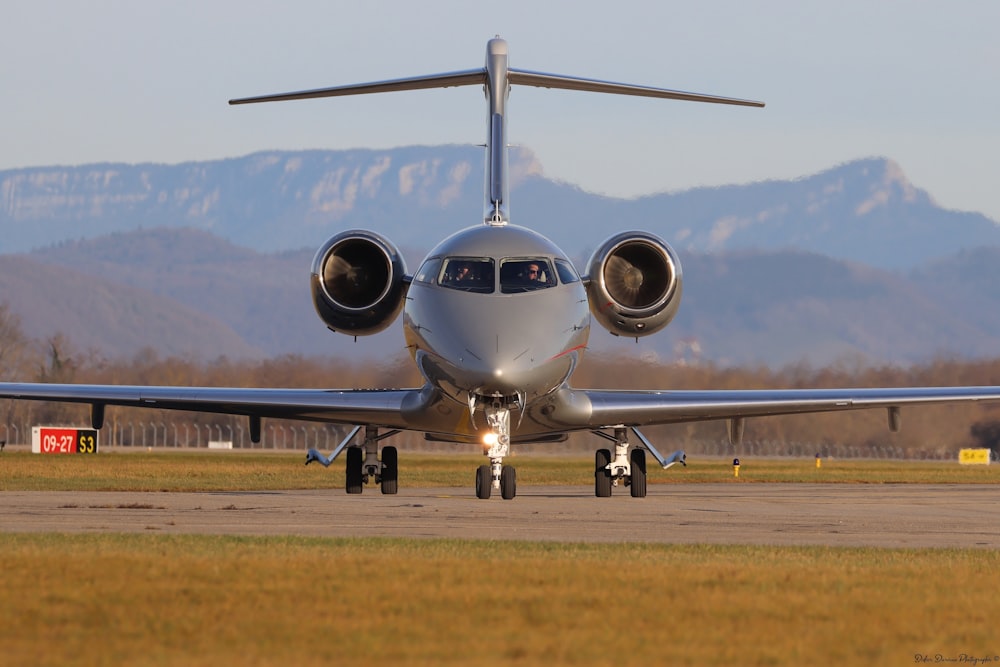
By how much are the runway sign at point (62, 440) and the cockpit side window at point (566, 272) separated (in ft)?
111

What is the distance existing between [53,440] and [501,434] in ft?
118

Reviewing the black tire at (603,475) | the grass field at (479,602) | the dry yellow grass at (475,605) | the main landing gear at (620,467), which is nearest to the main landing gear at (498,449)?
the main landing gear at (620,467)

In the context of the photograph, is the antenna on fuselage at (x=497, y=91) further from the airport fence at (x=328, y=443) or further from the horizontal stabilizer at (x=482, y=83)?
the airport fence at (x=328, y=443)

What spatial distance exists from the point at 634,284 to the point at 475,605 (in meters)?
14.9

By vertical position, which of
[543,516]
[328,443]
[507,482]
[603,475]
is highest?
[328,443]

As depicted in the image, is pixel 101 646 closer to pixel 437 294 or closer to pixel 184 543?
pixel 184 543

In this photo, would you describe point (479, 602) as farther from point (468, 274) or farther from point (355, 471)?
point (355, 471)

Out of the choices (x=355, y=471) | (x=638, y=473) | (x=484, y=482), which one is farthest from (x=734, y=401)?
(x=355, y=471)

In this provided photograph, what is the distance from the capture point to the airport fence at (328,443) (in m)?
50.5

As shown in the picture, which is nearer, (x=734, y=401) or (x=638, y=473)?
(x=734, y=401)

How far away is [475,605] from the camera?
362 inches

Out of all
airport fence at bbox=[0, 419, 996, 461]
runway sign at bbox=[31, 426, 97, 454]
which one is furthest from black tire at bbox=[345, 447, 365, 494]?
runway sign at bbox=[31, 426, 97, 454]

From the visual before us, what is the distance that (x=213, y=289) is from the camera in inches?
4058

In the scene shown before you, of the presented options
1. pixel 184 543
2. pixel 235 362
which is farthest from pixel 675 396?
pixel 235 362
